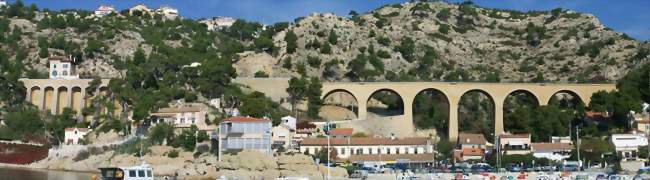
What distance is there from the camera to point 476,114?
98.9m

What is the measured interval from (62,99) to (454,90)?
46957mm

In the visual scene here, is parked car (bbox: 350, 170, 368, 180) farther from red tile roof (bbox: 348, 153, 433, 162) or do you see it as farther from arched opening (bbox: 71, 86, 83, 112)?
arched opening (bbox: 71, 86, 83, 112)

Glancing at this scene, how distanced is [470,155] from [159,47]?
53866 mm

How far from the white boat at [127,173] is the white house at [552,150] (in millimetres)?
42066

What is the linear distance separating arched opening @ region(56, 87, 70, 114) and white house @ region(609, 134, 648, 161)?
202 feet

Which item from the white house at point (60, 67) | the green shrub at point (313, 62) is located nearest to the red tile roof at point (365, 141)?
the green shrub at point (313, 62)

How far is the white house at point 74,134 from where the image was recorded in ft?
260

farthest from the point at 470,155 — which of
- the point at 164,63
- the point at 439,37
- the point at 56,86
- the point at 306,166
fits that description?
the point at 439,37

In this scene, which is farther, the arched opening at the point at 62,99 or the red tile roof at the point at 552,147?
the arched opening at the point at 62,99

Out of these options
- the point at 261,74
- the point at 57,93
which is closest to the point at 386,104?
the point at 261,74

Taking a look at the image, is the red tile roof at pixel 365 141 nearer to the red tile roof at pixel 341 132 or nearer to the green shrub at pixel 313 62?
the red tile roof at pixel 341 132

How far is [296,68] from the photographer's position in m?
102

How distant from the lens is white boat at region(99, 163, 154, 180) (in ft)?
132

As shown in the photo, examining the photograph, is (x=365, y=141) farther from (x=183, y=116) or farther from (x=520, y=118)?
(x=520, y=118)
